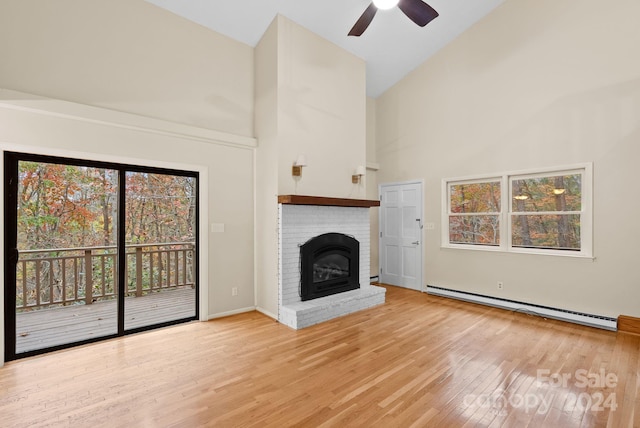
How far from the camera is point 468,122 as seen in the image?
4.81m

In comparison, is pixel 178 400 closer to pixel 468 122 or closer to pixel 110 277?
pixel 110 277

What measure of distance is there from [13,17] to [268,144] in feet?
8.65

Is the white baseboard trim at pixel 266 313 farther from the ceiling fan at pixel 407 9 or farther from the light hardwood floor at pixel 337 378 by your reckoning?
the ceiling fan at pixel 407 9

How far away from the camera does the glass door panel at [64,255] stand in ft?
9.73

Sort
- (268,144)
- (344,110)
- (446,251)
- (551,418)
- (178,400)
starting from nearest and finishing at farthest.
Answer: (551,418), (178,400), (268,144), (344,110), (446,251)

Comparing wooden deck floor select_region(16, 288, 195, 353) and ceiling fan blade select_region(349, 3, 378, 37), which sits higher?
ceiling fan blade select_region(349, 3, 378, 37)

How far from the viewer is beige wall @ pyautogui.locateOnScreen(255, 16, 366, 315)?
3.93 meters

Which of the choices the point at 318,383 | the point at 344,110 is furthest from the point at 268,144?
the point at 318,383

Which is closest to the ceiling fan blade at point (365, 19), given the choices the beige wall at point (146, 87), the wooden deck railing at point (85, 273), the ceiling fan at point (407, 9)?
the ceiling fan at point (407, 9)

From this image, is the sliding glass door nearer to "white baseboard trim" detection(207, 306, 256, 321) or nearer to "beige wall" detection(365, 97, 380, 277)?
"white baseboard trim" detection(207, 306, 256, 321)

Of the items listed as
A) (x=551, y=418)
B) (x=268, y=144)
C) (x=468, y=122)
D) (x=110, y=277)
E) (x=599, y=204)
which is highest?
(x=468, y=122)

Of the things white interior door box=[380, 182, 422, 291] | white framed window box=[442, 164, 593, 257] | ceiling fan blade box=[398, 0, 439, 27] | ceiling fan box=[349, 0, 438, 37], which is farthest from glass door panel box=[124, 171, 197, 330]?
white framed window box=[442, 164, 593, 257]

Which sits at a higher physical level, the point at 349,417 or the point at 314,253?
the point at 314,253

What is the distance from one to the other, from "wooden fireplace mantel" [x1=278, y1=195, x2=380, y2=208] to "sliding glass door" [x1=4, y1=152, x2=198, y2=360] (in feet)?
4.02
